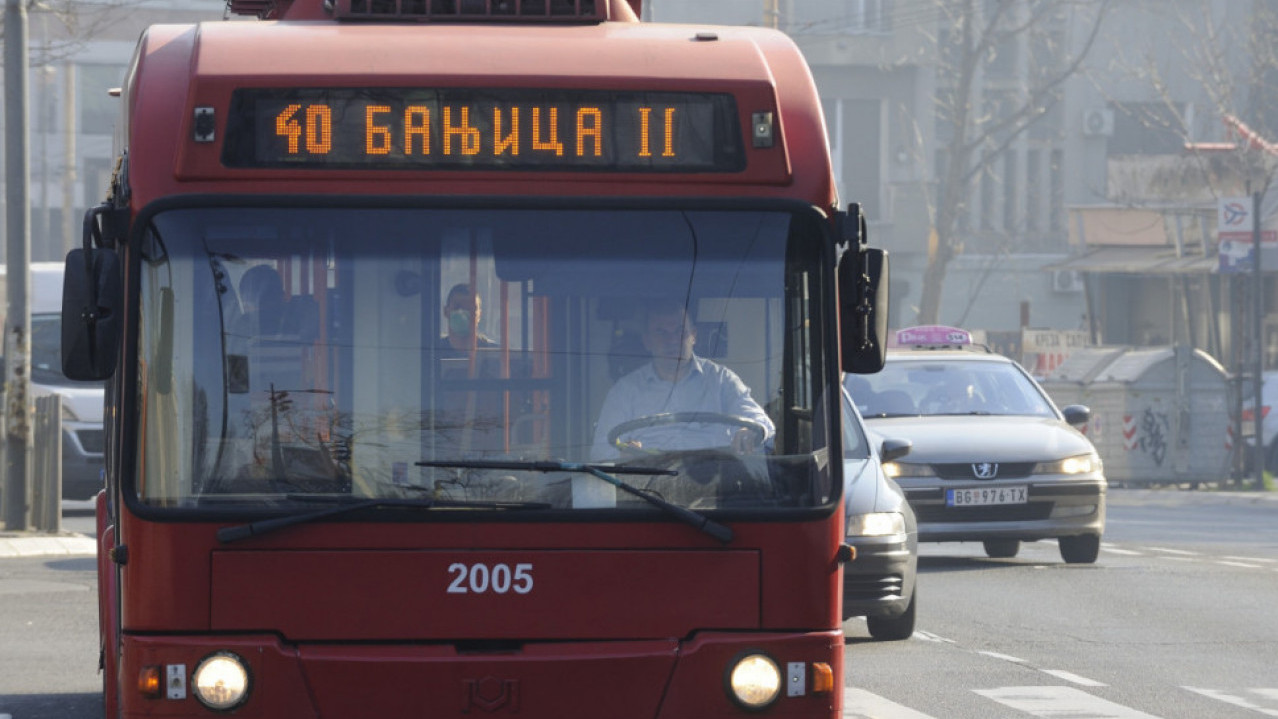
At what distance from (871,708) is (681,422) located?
3.70m

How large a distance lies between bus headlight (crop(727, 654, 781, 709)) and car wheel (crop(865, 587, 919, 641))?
6.14 meters

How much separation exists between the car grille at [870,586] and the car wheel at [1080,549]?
529cm

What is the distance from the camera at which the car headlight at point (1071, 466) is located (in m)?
16.0

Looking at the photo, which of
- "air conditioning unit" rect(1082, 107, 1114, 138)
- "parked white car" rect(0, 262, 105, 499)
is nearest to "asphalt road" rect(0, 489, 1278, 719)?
"parked white car" rect(0, 262, 105, 499)

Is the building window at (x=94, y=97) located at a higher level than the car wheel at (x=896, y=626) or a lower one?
higher

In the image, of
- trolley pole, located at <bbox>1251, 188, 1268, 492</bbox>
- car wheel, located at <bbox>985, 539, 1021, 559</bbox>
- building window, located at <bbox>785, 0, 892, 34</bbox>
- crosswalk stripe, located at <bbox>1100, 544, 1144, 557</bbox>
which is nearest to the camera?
car wheel, located at <bbox>985, 539, 1021, 559</bbox>

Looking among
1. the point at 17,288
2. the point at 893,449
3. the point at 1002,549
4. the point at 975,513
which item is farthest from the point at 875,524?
the point at 17,288

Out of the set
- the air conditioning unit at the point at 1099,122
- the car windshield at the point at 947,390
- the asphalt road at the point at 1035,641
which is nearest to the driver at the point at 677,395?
the asphalt road at the point at 1035,641

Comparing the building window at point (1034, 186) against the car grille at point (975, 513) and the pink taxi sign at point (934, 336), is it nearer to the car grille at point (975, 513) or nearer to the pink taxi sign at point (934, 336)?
the pink taxi sign at point (934, 336)

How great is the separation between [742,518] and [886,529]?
5.92 metres

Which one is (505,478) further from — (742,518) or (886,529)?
(886,529)

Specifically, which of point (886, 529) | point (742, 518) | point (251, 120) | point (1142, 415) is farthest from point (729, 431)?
point (1142, 415)

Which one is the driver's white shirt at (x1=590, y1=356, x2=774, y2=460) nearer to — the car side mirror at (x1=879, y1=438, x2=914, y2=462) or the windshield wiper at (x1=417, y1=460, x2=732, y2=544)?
the windshield wiper at (x1=417, y1=460, x2=732, y2=544)

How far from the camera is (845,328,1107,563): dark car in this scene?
624 inches
